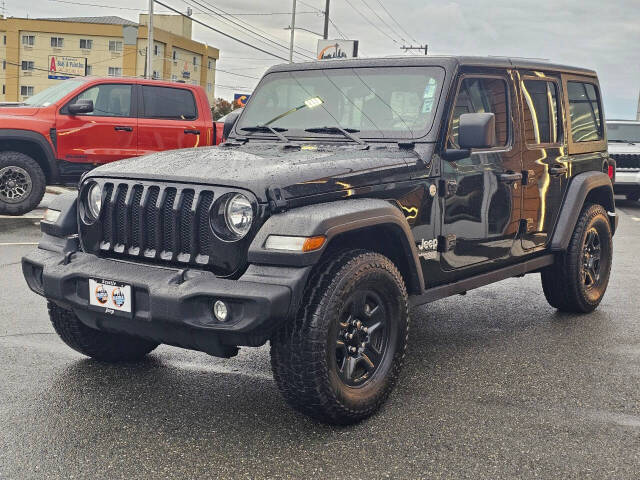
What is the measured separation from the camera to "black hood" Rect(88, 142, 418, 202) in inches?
142

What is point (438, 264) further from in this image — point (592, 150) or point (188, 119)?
point (188, 119)

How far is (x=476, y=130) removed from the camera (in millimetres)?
4324

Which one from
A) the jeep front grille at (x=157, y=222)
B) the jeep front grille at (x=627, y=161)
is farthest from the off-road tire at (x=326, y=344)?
the jeep front grille at (x=627, y=161)

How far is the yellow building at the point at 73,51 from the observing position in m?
76.1

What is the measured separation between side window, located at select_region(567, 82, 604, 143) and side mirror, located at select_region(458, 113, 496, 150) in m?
1.78

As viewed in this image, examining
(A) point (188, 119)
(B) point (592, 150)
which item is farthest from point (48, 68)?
(B) point (592, 150)

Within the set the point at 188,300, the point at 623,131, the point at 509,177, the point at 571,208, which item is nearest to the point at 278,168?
the point at 188,300

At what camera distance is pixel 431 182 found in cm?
440

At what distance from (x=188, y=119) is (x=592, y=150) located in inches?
279

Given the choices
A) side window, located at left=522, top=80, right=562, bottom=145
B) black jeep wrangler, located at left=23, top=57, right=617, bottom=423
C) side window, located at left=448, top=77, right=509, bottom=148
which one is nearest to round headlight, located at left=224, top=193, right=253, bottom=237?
black jeep wrangler, located at left=23, top=57, right=617, bottom=423

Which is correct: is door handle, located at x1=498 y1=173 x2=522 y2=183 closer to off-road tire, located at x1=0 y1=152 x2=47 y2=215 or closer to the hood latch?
the hood latch

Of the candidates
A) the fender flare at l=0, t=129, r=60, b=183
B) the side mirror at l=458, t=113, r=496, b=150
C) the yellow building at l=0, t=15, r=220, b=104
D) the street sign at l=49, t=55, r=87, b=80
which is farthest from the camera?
the street sign at l=49, t=55, r=87, b=80

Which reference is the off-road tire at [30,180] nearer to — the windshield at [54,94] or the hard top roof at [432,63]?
the windshield at [54,94]

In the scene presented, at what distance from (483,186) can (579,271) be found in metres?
1.63
